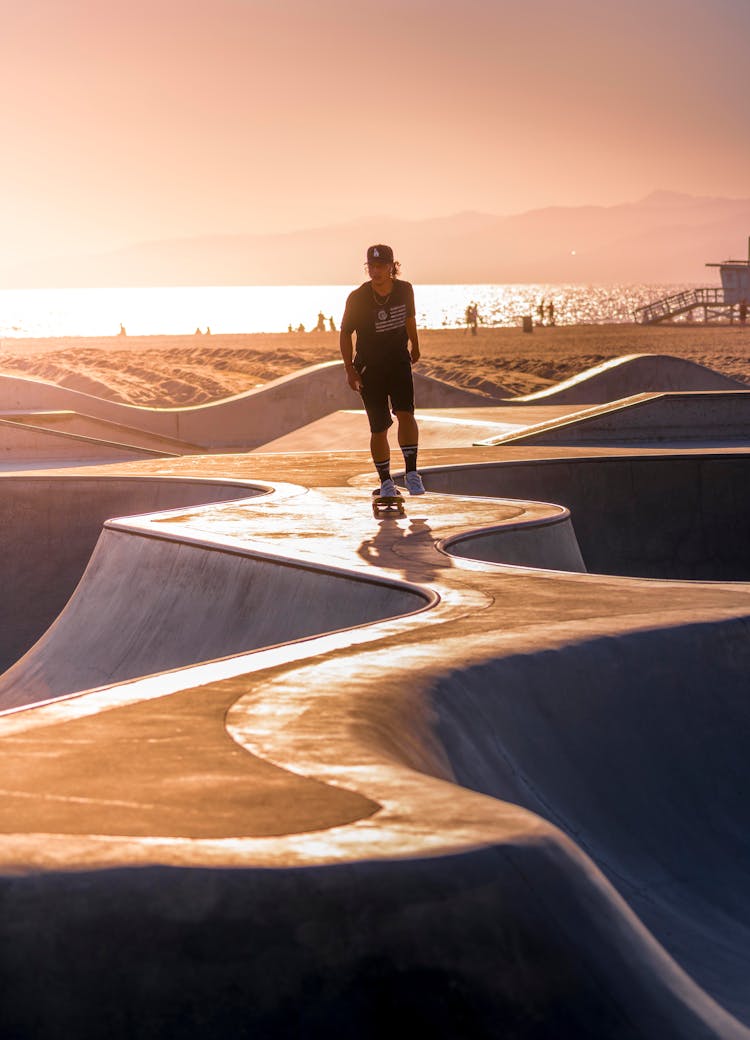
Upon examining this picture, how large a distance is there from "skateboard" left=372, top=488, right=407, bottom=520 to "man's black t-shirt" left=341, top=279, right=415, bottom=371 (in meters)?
0.86

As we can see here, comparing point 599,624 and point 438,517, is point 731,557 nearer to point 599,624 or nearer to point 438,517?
point 438,517

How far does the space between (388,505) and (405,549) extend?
169 cm

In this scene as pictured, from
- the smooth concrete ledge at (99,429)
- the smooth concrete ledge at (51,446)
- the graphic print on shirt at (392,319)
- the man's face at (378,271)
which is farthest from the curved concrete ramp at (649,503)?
the smooth concrete ledge at (99,429)

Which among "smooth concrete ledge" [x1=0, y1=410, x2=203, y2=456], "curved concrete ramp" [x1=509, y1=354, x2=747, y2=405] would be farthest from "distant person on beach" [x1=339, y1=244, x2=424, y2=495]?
"curved concrete ramp" [x1=509, y1=354, x2=747, y2=405]

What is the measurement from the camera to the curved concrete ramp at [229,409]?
23438 mm

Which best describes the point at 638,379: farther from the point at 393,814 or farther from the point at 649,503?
the point at 393,814

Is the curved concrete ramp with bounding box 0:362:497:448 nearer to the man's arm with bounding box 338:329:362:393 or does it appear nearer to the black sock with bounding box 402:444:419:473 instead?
the black sock with bounding box 402:444:419:473

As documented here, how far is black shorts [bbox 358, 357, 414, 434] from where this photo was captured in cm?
836

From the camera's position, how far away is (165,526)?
26.3ft

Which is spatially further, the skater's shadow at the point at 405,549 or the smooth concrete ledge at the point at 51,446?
the smooth concrete ledge at the point at 51,446

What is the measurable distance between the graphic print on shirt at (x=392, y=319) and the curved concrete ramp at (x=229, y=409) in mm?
15216

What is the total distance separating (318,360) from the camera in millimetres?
43844

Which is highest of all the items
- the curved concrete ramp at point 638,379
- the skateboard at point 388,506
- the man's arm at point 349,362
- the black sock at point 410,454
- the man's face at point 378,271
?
the man's face at point 378,271

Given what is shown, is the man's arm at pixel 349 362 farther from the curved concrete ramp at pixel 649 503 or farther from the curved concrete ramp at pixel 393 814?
the curved concrete ramp at pixel 649 503
